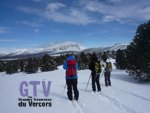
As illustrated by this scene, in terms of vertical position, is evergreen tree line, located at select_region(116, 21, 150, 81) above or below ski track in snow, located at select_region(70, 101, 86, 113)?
above

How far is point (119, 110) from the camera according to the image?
862cm

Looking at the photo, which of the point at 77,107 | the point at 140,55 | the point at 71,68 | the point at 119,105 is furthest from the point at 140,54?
the point at 77,107

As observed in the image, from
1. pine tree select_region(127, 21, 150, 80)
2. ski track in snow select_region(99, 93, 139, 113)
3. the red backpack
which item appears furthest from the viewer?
pine tree select_region(127, 21, 150, 80)

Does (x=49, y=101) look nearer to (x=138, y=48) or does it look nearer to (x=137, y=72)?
(x=137, y=72)

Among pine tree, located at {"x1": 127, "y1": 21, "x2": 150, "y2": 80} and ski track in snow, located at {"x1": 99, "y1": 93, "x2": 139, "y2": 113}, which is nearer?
ski track in snow, located at {"x1": 99, "y1": 93, "x2": 139, "y2": 113}

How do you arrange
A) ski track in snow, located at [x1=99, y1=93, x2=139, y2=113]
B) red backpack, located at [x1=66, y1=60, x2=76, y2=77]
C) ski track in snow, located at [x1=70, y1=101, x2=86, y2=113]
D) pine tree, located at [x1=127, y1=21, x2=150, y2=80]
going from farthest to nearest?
pine tree, located at [x1=127, y1=21, x2=150, y2=80] < red backpack, located at [x1=66, y1=60, x2=76, y2=77] < ski track in snow, located at [x1=99, y1=93, x2=139, y2=113] < ski track in snow, located at [x1=70, y1=101, x2=86, y2=113]

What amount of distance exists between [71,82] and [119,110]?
10.0 feet

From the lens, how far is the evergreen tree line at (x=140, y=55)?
20.3 metres

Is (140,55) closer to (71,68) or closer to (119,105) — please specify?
(71,68)

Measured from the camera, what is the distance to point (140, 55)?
69.6 ft

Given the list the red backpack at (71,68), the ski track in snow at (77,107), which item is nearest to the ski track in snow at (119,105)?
the ski track in snow at (77,107)

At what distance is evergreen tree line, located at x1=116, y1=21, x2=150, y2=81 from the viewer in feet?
66.7

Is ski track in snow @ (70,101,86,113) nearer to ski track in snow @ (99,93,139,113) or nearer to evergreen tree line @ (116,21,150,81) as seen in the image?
ski track in snow @ (99,93,139,113)

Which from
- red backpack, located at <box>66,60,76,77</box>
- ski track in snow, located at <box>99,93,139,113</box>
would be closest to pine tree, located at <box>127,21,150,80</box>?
ski track in snow, located at <box>99,93,139,113</box>
